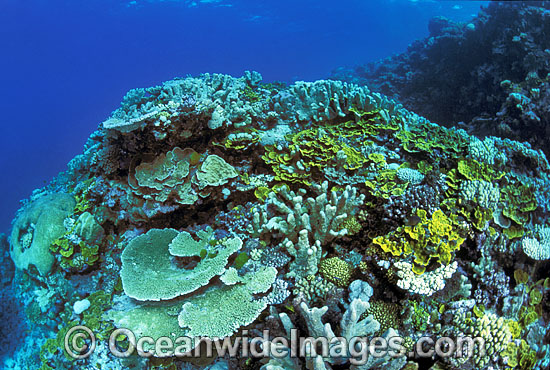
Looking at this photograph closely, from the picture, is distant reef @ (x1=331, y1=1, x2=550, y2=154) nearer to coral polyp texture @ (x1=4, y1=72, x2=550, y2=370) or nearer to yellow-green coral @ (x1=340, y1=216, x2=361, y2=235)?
coral polyp texture @ (x1=4, y1=72, x2=550, y2=370)

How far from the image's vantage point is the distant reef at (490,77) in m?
7.30

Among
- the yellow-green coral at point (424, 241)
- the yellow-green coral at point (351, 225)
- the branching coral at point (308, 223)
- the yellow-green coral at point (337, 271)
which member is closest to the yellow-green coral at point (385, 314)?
the yellow-green coral at point (337, 271)

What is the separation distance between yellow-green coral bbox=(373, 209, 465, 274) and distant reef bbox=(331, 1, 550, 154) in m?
5.88

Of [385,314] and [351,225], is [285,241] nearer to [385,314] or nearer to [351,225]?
[351,225]

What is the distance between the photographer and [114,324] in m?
3.21

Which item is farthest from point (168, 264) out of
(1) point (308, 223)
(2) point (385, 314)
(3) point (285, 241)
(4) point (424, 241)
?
(4) point (424, 241)

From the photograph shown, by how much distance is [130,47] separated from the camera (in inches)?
3593

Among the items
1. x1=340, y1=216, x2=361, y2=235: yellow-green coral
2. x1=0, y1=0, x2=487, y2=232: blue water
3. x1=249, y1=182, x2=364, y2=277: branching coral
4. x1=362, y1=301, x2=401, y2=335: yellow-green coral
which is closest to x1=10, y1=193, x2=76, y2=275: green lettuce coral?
x1=249, y1=182, x2=364, y2=277: branching coral

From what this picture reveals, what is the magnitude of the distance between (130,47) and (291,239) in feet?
362

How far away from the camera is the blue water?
4906cm

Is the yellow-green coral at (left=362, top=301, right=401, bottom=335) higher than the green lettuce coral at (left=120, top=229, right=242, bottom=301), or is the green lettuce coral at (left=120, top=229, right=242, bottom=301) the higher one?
the green lettuce coral at (left=120, top=229, right=242, bottom=301)

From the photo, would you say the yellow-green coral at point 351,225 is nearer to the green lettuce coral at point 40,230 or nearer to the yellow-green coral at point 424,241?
the yellow-green coral at point 424,241

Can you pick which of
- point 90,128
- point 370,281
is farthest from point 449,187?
point 90,128

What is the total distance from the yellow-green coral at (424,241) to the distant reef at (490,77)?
5.88 metres
